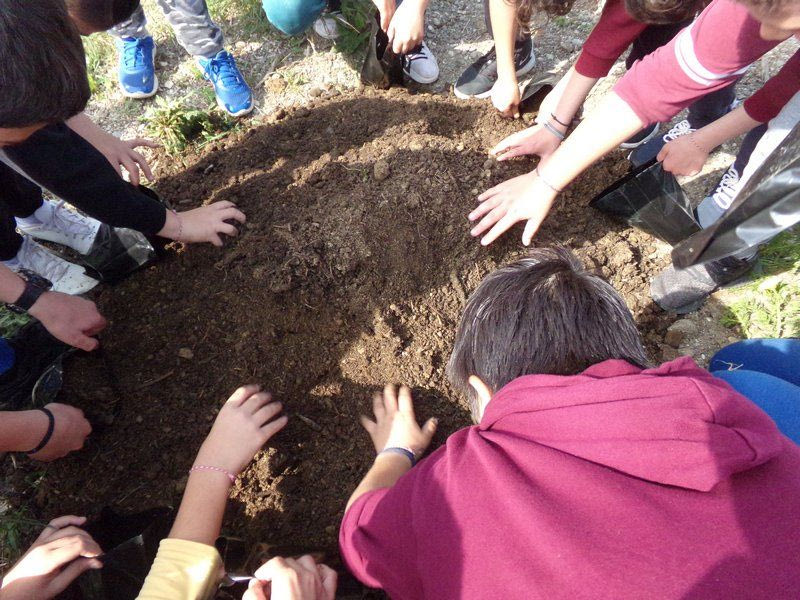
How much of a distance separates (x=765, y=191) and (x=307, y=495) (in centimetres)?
178

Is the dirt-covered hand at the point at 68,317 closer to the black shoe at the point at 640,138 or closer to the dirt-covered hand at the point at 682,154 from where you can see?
the dirt-covered hand at the point at 682,154

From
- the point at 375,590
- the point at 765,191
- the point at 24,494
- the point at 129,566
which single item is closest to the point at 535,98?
the point at 765,191

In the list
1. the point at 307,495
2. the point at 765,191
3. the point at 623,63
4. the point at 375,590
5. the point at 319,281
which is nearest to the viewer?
the point at 765,191

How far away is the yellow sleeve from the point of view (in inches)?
46.0

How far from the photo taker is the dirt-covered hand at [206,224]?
73.5 inches

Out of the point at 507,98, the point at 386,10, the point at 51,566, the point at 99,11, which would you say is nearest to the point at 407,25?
the point at 386,10

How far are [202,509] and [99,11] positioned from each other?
1657mm

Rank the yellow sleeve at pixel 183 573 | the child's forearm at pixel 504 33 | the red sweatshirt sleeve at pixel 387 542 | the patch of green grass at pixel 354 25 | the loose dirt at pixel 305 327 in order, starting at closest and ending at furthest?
the red sweatshirt sleeve at pixel 387 542 < the yellow sleeve at pixel 183 573 < the loose dirt at pixel 305 327 < the child's forearm at pixel 504 33 < the patch of green grass at pixel 354 25

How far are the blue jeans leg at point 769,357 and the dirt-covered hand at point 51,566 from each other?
2081mm

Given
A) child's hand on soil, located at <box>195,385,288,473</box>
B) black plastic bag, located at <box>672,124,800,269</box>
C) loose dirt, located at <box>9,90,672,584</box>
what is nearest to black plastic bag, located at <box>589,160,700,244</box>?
loose dirt, located at <box>9,90,672,584</box>

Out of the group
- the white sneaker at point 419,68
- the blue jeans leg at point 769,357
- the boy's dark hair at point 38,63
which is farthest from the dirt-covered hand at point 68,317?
the blue jeans leg at point 769,357

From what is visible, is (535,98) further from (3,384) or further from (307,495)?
(3,384)

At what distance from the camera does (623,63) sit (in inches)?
111

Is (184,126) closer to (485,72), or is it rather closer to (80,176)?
(80,176)
